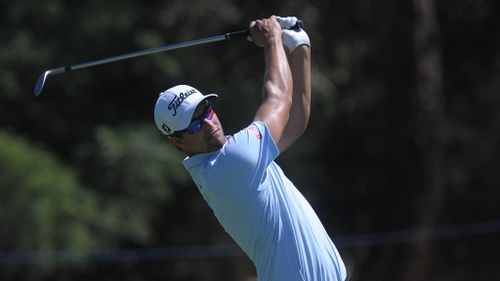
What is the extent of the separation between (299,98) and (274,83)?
22cm

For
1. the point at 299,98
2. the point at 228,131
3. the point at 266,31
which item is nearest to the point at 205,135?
the point at 299,98

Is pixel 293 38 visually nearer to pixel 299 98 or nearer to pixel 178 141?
pixel 299 98

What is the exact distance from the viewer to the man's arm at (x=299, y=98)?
14.3 feet

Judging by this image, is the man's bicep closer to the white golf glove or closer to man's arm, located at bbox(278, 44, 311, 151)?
man's arm, located at bbox(278, 44, 311, 151)

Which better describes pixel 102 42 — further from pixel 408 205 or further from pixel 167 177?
pixel 408 205

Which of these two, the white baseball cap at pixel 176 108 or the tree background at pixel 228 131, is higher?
the white baseball cap at pixel 176 108

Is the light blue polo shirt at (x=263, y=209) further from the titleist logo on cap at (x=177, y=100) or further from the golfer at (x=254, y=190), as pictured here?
the titleist logo on cap at (x=177, y=100)

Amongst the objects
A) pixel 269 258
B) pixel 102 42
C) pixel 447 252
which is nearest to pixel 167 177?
pixel 102 42

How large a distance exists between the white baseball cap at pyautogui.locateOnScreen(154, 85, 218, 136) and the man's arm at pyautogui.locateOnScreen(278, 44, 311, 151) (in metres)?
0.44

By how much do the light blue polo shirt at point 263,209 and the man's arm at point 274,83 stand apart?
11 cm

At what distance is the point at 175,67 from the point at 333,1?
2911mm

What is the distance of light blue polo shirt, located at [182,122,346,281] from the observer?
3.97 meters

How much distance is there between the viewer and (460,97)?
1527cm

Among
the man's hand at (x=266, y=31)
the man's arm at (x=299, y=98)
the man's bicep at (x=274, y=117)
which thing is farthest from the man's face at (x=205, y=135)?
the man's hand at (x=266, y=31)
